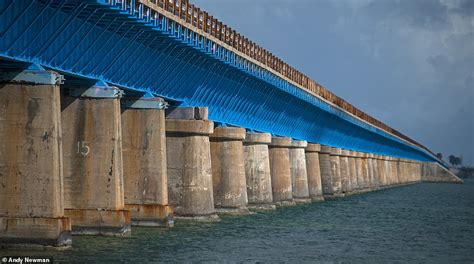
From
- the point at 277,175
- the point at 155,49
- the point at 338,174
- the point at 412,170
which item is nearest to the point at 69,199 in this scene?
the point at 155,49

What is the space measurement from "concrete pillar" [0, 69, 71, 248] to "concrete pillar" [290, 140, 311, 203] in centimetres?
4349

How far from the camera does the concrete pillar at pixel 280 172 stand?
64062 mm

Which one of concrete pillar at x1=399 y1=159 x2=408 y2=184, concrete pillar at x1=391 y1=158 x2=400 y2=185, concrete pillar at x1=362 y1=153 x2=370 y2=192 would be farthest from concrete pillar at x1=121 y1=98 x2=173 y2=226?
concrete pillar at x1=399 y1=159 x2=408 y2=184

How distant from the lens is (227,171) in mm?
50250

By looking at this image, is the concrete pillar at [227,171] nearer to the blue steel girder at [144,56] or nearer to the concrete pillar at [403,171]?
the blue steel girder at [144,56]

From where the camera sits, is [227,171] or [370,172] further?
[370,172]

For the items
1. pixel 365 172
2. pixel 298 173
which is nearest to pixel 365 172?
pixel 365 172

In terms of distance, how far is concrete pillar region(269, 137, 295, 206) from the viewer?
64.1 meters

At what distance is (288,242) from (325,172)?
157 ft

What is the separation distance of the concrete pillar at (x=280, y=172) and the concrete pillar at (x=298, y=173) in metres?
4.67

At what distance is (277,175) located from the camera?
64.1 m

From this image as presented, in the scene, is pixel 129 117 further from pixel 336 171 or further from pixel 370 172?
pixel 370 172

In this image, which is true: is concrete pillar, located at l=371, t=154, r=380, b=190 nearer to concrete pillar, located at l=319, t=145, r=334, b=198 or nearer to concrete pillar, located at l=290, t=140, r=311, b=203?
concrete pillar, located at l=319, t=145, r=334, b=198

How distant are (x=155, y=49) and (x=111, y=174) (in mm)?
7342
